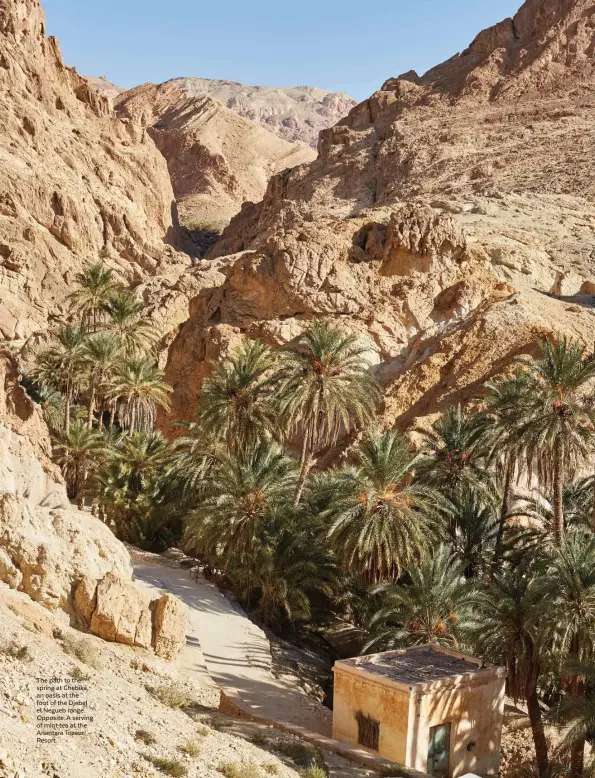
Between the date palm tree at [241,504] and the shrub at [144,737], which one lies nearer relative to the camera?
the shrub at [144,737]

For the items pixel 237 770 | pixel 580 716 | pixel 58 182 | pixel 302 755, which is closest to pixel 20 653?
pixel 237 770

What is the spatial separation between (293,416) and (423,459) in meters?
4.19

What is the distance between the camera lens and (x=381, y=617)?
25.8 metres

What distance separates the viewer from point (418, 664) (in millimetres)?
22328

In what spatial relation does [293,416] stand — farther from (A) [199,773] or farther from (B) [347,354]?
(A) [199,773]

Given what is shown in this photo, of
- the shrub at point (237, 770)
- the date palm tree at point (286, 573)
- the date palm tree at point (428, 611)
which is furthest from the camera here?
the date palm tree at point (286, 573)

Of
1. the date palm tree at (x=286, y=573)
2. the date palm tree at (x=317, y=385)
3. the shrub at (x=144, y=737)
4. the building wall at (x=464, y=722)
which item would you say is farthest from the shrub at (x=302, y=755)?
the date palm tree at (x=317, y=385)

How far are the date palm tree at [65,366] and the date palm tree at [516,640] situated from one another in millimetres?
20728

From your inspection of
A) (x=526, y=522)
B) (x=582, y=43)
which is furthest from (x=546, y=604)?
(x=582, y=43)

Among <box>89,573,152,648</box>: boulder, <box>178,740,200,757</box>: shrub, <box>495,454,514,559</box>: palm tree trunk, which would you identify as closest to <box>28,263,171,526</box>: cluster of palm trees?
<box>495,454,514,559</box>: palm tree trunk

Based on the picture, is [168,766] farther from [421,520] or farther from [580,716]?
[421,520]

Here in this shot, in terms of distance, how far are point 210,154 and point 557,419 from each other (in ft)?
406

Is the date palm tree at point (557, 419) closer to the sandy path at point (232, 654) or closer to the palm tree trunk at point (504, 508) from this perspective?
the palm tree trunk at point (504, 508)

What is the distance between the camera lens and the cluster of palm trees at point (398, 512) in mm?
23453
